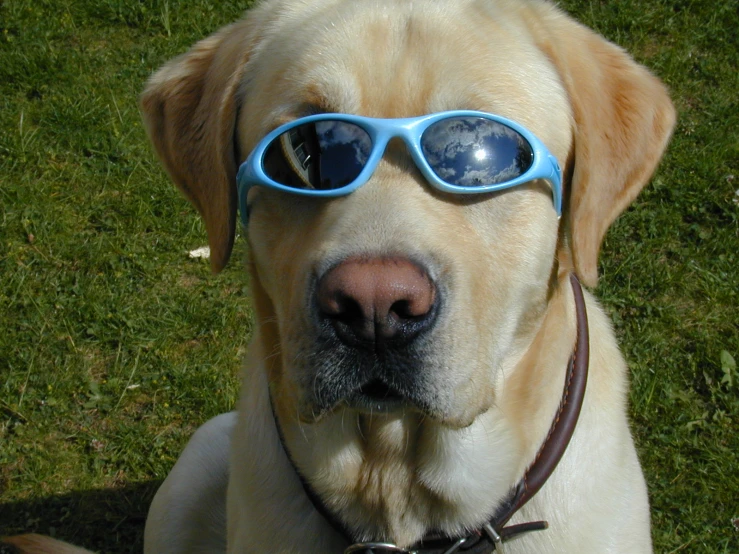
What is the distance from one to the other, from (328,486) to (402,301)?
88 cm

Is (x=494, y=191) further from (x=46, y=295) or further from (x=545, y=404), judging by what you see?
(x=46, y=295)

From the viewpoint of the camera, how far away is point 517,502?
2504 millimetres

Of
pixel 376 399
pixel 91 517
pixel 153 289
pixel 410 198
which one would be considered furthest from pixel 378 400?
pixel 153 289

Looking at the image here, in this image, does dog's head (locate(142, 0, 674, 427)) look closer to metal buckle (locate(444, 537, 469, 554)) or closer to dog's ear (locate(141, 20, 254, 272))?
dog's ear (locate(141, 20, 254, 272))

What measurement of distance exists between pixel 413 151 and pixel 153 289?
319 cm

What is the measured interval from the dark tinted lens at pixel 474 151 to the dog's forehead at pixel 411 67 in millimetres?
73

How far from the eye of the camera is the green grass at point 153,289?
13.6ft

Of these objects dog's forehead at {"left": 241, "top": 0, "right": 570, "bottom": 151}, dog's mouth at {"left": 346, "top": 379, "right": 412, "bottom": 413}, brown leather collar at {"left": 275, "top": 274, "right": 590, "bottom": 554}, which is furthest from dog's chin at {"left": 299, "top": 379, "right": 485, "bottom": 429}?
dog's forehead at {"left": 241, "top": 0, "right": 570, "bottom": 151}

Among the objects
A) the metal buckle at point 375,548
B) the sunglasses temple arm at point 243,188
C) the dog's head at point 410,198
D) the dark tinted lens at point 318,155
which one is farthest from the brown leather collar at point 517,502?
the dark tinted lens at point 318,155

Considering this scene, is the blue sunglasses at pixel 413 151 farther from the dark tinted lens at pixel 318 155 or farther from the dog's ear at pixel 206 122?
the dog's ear at pixel 206 122

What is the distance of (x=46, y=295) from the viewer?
16.2ft

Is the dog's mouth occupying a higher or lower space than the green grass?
higher

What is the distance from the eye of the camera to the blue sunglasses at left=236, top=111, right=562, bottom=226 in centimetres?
Answer: 216

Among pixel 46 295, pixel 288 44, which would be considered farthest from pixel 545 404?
pixel 46 295
